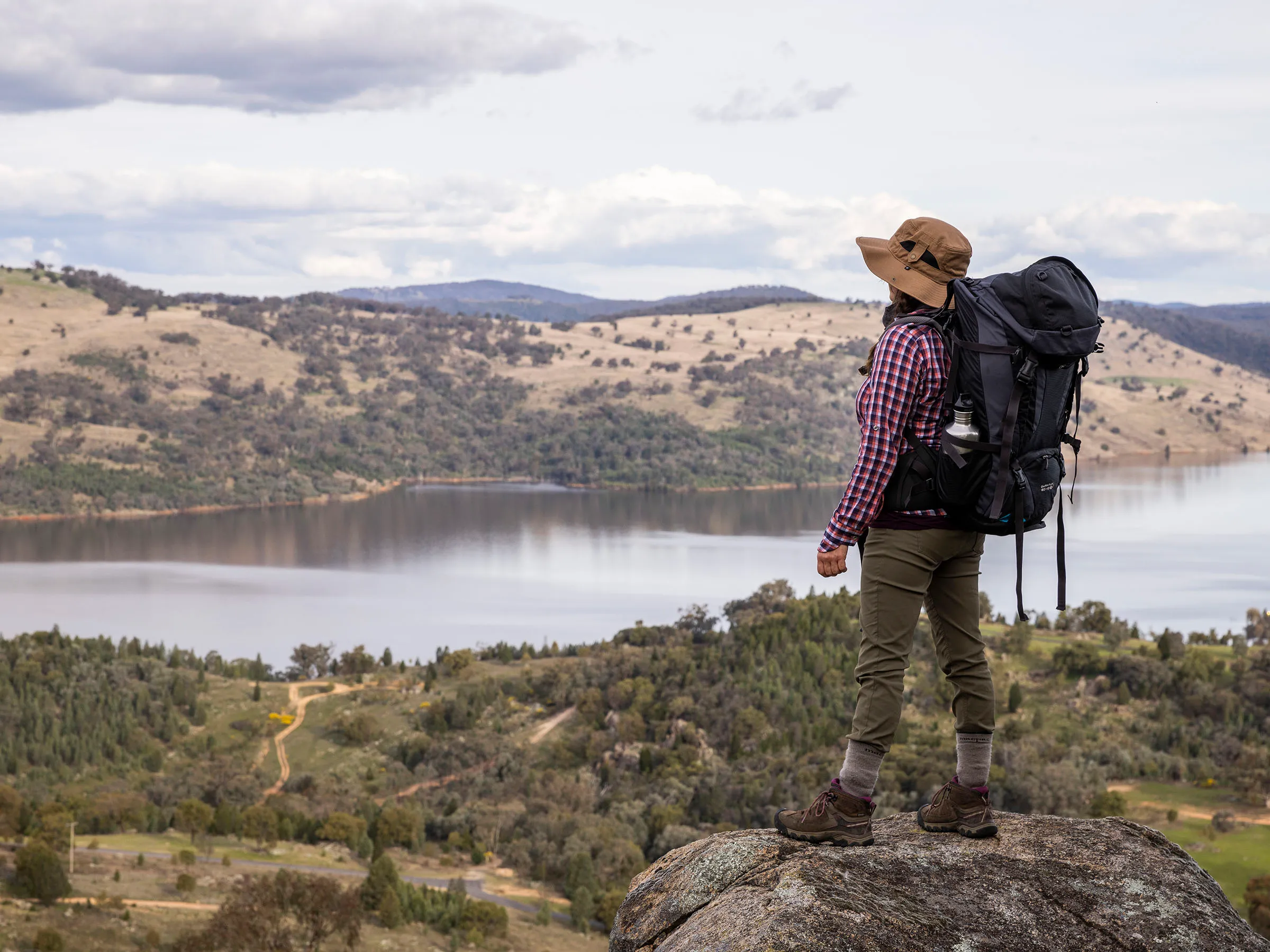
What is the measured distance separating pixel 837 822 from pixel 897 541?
1.12m

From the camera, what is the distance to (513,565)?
79938mm

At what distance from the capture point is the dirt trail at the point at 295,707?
1601 inches

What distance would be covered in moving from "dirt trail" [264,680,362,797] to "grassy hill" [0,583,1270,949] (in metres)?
0.13

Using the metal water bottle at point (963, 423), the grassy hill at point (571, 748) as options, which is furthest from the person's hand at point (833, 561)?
the grassy hill at point (571, 748)

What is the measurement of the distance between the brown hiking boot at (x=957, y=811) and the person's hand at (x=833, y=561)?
3.57ft

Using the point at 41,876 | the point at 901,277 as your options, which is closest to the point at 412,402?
the point at 41,876

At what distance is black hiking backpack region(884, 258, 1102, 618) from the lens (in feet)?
14.3

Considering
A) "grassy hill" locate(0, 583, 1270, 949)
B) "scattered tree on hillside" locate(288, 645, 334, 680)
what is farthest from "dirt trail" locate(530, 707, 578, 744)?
"scattered tree on hillside" locate(288, 645, 334, 680)

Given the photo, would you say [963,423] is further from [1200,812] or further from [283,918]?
[1200,812]

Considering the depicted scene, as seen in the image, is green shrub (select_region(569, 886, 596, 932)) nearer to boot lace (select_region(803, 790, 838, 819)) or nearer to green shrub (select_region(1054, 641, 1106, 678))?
green shrub (select_region(1054, 641, 1106, 678))

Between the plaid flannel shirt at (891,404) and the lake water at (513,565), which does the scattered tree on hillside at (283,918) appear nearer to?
the plaid flannel shirt at (891,404)

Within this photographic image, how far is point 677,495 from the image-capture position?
12088cm

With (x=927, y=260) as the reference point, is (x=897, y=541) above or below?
below

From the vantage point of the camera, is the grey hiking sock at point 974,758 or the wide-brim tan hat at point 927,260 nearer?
the wide-brim tan hat at point 927,260
